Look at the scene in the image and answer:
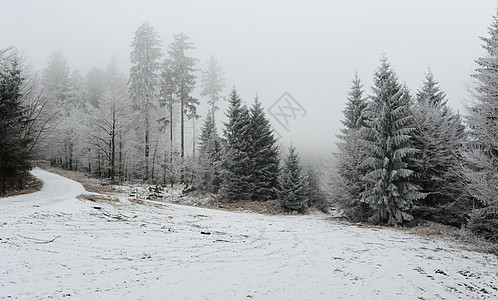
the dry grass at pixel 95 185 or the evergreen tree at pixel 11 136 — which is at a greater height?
the evergreen tree at pixel 11 136

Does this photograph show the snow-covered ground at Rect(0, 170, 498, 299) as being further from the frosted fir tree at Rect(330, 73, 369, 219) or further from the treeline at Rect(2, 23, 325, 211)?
the treeline at Rect(2, 23, 325, 211)

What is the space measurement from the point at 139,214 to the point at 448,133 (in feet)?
60.2

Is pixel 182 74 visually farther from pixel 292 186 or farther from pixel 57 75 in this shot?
pixel 57 75

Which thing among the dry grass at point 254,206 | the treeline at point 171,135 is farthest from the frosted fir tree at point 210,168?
the dry grass at point 254,206

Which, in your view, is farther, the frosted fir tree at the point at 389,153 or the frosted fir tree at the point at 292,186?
the frosted fir tree at the point at 292,186

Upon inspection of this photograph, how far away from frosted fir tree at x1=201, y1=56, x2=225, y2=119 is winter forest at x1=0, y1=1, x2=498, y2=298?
16 centimetres

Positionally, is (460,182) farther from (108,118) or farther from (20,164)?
(108,118)

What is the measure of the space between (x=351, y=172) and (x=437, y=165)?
5.17 metres

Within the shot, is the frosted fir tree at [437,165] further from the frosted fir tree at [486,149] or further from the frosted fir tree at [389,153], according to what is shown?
the frosted fir tree at [486,149]

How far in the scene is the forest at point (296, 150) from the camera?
12.8 m

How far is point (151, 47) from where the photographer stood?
2967 centimetres

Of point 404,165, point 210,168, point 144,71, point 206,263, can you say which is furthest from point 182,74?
point 206,263

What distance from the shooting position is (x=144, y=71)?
28.8 meters

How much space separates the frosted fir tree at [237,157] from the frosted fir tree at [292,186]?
2963 millimetres
